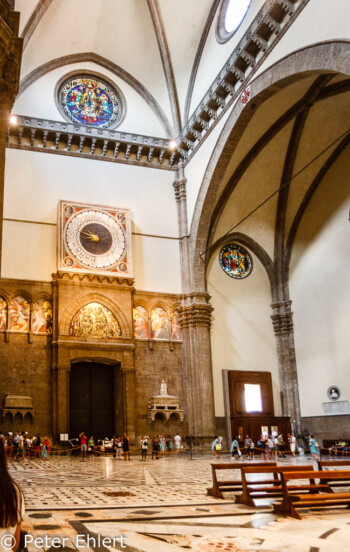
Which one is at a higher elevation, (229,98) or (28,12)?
(28,12)

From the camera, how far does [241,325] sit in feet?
76.6

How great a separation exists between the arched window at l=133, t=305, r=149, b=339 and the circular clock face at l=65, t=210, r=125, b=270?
7.23 feet

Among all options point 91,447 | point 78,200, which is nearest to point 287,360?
point 91,447

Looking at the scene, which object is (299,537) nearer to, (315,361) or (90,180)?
(315,361)

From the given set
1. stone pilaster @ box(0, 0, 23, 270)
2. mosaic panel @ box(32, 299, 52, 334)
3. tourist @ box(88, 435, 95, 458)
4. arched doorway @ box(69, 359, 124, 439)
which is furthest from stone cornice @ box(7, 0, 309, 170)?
tourist @ box(88, 435, 95, 458)

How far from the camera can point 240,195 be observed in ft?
76.1

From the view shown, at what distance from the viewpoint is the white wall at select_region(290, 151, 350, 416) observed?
802 inches

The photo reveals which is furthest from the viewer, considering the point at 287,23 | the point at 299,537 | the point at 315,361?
the point at 315,361

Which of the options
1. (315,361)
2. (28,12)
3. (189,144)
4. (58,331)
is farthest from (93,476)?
Result: (28,12)

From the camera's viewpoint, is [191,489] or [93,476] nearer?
[191,489]

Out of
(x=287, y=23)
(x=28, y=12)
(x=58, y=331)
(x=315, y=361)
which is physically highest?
(x=28, y=12)

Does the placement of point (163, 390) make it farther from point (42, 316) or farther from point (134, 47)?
point (134, 47)

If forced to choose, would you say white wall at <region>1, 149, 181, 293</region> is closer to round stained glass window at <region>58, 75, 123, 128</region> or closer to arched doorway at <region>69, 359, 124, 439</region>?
round stained glass window at <region>58, 75, 123, 128</region>

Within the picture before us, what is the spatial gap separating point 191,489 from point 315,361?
14.0m
